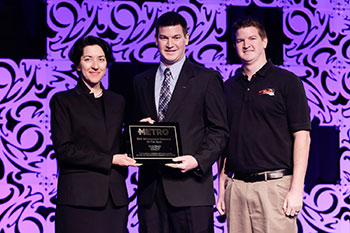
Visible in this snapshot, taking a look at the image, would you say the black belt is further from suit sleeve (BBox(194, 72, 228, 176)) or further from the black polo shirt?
suit sleeve (BBox(194, 72, 228, 176))

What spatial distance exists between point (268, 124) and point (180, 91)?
527 millimetres

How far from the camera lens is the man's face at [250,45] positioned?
117 inches

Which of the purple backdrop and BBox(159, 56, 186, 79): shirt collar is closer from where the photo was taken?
BBox(159, 56, 186, 79): shirt collar

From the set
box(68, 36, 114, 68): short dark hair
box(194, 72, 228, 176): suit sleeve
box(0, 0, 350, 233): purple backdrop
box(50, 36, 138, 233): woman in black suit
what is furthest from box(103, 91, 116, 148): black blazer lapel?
box(0, 0, 350, 233): purple backdrop

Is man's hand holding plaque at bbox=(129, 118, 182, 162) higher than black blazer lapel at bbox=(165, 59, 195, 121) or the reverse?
the reverse

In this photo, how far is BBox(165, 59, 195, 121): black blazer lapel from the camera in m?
2.71

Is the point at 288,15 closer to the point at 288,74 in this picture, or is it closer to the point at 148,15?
the point at 148,15

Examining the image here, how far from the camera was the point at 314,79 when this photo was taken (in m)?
4.20

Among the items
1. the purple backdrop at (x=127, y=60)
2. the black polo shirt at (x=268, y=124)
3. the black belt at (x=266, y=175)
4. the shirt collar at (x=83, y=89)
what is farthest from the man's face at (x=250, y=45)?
the purple backdrop at (x=127, y=60)

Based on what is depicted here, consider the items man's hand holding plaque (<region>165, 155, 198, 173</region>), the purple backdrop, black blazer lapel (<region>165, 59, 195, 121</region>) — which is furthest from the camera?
the purple backdrop

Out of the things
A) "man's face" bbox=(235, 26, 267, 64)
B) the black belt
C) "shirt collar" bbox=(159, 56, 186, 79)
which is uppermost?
"man's face" bbox=(235, 26, 267, 64)

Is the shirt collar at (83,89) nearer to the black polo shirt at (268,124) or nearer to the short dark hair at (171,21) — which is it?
the short dark hair at (171,21)

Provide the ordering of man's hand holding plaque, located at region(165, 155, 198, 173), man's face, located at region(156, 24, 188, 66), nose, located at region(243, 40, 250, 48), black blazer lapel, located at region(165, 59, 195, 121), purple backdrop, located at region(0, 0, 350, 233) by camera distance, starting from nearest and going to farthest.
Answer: man's hand holding plaque, located at region(165, 155, 198, 173) < black blazer lapel, located at region(165, 59, 195, 121) < man's face, located at region(156, 24, 188, 66) < nose, located at region(243, 40, 250, 48) < purple backdrop, located at region(0, 0, 350, 233)

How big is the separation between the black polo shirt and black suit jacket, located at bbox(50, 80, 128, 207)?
2.14 ft
